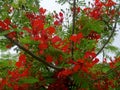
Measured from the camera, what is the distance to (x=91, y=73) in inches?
227

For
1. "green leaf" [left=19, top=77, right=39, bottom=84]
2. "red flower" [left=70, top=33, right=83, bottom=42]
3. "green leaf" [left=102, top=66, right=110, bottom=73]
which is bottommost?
"green leaf" [left=19, top=77, right=39, bottom=84]

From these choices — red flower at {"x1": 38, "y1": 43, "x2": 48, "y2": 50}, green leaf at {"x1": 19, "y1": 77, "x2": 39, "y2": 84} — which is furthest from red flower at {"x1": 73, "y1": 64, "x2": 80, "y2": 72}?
green leaf at {"x1": 19, "y1": 77, "x2": 39, "y2": 84}

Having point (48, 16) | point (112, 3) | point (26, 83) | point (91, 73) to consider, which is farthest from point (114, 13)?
point (26, 83)

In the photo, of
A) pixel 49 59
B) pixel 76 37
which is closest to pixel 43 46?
pixel 49 59

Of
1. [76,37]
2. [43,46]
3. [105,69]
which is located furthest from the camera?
[105,69]

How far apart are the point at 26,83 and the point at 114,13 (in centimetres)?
310

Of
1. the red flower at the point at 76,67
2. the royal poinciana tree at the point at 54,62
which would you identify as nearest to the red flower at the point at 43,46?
the royal poinciana tree at the point at 54,62

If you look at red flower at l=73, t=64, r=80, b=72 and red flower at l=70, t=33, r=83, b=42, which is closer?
red flower at l=73, t=64, r=80, b=72

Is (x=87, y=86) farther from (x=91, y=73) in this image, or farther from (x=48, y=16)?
(x=48, y=16)

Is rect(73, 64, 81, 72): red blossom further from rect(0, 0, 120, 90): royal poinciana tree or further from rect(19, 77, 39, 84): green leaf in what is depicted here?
rect(19, 77, 39, 84): green leaf

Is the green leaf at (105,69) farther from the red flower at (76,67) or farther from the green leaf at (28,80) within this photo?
the green leaf at (28,80)

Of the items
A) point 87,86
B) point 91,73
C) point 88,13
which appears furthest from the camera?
point 88,13

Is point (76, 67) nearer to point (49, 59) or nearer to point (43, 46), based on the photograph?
point (49, 59)

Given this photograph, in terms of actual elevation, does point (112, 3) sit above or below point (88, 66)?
above
